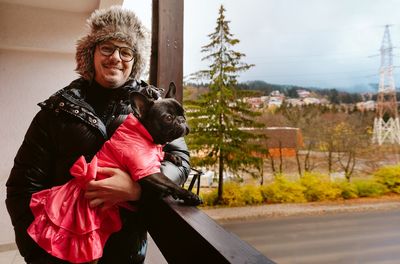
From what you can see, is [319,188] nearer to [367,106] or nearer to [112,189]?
[367,106]

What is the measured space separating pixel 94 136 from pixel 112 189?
0.18 m

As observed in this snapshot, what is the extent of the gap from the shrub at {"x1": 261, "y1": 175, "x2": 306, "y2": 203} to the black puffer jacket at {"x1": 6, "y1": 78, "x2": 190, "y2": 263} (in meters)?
6.55

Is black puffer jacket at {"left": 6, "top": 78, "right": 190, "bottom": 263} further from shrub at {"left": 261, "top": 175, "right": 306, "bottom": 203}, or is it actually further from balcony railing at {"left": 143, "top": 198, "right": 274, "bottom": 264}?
shrub at {"left": 261, "top": 175, "right": 306, "bottom": 203}

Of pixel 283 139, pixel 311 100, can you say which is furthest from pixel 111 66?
pixel 311 100

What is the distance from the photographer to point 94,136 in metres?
0.70

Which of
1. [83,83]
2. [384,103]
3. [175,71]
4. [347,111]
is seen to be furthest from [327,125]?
[83,83]

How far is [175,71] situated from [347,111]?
786 centimetres

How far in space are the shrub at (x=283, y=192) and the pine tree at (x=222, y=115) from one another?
71cm

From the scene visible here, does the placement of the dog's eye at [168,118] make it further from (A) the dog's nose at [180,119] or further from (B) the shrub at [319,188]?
(B) the shrub at [319,188]

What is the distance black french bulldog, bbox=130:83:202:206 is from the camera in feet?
1.86

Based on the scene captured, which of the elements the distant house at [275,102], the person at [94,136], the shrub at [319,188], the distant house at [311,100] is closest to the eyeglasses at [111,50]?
the person at [94,136]

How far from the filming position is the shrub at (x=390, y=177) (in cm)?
666

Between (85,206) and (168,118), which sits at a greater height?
(168,118)

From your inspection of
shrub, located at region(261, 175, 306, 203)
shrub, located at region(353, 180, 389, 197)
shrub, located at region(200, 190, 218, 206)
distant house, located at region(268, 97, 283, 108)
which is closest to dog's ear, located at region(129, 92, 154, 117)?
shrub, located at region(200, 190, 218, 206)
